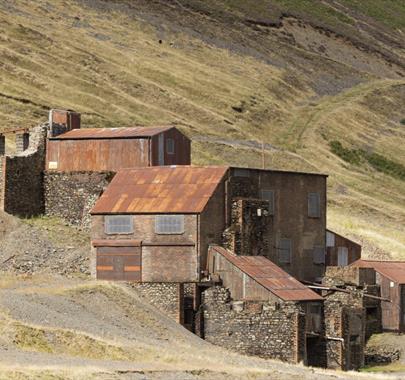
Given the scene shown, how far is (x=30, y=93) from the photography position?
105500 mm

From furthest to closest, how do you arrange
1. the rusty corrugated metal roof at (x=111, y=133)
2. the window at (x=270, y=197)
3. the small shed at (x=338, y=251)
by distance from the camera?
the rusty corrugated metal roof at (x=111, y=133)
the small shed at (x=338, y=251)
the window at (x=270, y=197)

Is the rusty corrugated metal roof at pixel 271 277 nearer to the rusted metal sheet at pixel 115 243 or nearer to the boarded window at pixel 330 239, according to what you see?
the rusted metal sheet at pixel 115 243

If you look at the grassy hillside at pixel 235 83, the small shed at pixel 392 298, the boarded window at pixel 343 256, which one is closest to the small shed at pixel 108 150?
the boarded window at pixel 343 256

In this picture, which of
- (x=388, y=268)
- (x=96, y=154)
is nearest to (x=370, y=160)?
(x=388, y=268)

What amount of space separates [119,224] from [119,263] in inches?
70.6

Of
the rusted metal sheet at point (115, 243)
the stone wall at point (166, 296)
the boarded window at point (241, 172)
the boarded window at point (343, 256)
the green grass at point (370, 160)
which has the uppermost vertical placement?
the green grass at point (370, 160)

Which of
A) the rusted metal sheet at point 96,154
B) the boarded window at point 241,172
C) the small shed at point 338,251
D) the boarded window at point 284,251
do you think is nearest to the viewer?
the boarded window at point 241,172

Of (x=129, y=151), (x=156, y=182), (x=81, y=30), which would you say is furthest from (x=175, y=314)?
(x=81, y=30)

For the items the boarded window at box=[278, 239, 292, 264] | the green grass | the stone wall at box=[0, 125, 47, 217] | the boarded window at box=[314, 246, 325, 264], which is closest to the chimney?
the stone wall at box=[0, 125, 47, 217]

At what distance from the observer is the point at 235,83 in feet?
458

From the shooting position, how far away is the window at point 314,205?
65688 millimetres

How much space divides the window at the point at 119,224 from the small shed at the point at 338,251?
1155cm

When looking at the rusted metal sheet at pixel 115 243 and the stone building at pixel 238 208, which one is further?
the rusted metal sheet at pixel 115 243

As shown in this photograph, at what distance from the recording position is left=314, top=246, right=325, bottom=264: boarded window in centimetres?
6606
